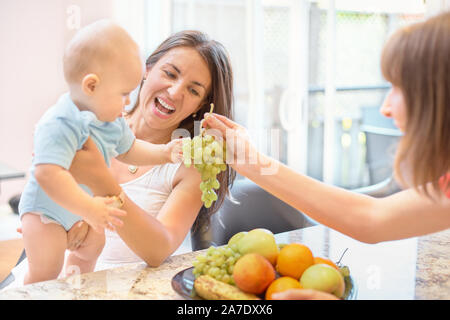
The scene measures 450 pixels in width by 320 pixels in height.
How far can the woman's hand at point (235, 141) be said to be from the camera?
132cm

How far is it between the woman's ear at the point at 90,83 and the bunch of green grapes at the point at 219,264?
0.42 m

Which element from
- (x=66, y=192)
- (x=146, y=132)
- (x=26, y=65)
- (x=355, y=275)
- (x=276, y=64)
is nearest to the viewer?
(x=66, y=192)

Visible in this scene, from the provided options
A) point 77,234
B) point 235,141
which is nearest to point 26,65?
point 235,141

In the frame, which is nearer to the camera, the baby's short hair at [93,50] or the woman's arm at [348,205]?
the baby's short hair at [93,50]

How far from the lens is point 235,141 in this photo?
1324 mm

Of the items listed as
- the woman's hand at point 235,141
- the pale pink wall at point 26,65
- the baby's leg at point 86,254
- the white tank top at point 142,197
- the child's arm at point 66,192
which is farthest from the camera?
the pale pink wall at point 26,65

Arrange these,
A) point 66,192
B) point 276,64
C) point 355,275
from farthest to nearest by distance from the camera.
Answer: point 276,64
point 355,275
point 66,192

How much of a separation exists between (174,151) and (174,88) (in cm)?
23

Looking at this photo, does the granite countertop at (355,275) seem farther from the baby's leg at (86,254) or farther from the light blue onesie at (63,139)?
the light blue onesie at (63,139)

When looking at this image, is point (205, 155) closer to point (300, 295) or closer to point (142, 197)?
point (300, 295)

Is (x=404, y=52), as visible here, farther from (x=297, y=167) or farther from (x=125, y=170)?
(x=297, y=167)

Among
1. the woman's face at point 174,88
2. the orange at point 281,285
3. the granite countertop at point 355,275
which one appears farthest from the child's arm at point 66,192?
the woman's face at point 174,88

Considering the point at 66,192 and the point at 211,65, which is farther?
the point at 211,65
